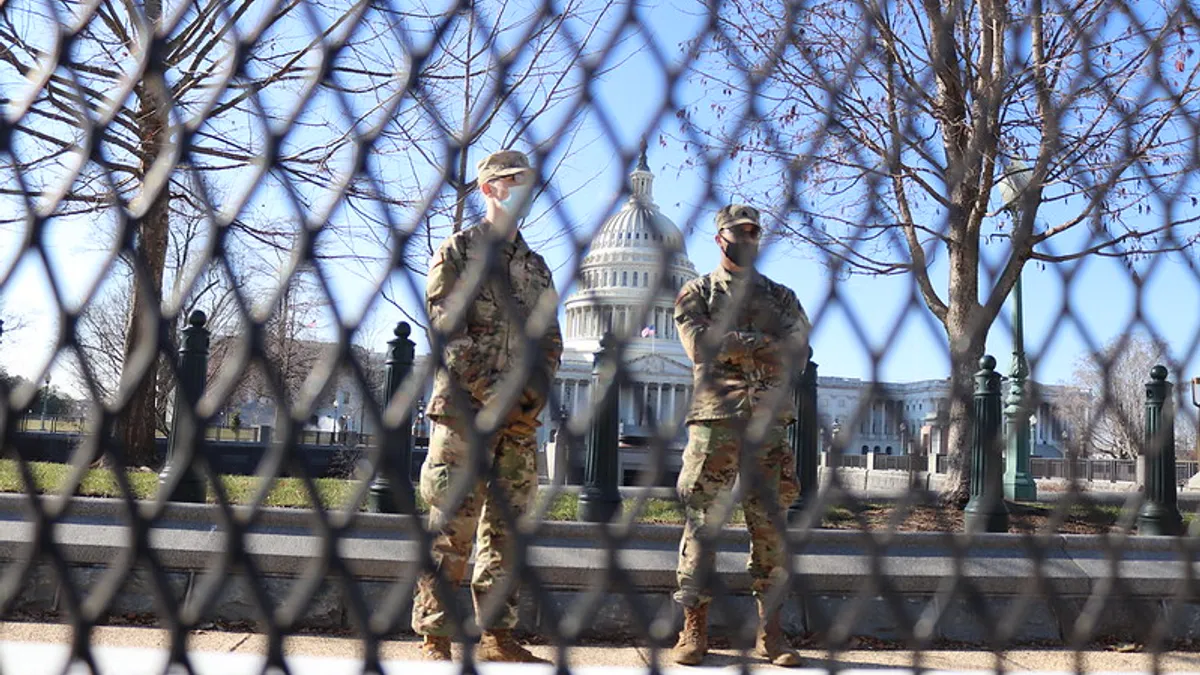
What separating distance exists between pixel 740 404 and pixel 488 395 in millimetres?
951

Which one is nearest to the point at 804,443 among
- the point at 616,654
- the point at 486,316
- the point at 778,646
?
the point at 616,654

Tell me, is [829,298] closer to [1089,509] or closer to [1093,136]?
[1089,509]

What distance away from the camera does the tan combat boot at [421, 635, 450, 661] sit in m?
4.27

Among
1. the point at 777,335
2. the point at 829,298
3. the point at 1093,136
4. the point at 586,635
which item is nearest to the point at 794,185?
the point at 829,298

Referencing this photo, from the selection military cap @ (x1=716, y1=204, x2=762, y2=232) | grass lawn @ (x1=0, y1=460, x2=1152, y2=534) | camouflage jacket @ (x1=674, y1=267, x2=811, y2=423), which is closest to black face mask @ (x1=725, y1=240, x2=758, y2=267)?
camouflage jacket @ (x1=674, y1=267, x2=811, y2=423)

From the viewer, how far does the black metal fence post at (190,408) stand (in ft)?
3.75

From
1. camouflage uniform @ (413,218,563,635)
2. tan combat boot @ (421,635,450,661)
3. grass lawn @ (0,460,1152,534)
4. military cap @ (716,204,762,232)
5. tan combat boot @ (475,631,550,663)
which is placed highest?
military cap @ (716,204,762,232)

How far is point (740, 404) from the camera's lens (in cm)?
361

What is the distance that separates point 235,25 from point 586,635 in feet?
15.0

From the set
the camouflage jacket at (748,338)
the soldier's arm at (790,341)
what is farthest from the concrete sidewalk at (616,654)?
the soldier's arm at (790,341)

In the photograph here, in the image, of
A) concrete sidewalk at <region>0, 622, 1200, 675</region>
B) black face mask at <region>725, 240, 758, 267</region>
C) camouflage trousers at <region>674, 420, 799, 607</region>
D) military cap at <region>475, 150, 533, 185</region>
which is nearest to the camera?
black face mask at <region>725, 240, 758, 267</region>

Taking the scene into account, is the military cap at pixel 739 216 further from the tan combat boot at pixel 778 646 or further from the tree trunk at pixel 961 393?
the tan combat boot at pixel 778 646

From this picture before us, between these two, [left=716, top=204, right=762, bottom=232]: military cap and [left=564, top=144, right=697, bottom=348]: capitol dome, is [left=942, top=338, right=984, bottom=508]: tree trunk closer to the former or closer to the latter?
[left=564, top=144, right=697, bottom=348]: capitol dome

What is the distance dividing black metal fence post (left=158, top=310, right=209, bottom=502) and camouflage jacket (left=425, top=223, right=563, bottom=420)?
308 millimetres
